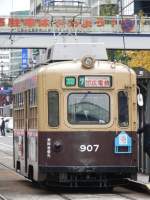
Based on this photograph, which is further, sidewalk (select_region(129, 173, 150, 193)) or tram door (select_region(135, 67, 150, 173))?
tram door (select_region(135, 67, 150, 173))

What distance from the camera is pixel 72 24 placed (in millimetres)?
47094

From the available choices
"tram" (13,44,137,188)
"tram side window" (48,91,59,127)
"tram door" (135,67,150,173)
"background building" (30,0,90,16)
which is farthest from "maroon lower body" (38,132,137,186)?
"background building" (30,0,90,16)

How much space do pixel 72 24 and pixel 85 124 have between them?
30.5 m

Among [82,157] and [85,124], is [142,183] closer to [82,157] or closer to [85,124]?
[82,157]

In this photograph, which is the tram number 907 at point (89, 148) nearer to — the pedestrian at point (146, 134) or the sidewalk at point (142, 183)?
the pedestrian at point (146, 134)

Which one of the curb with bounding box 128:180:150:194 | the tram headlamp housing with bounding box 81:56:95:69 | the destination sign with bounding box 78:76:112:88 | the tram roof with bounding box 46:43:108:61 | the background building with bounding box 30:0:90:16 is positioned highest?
the background building with bounding box 30:0:90:16

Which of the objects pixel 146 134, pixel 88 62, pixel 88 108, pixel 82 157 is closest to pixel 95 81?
pixel 88 62

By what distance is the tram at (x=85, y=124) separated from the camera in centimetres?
1692

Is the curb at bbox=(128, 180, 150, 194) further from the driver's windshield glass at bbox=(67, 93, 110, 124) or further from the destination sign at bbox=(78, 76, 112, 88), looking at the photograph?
the destination sign at bbox=(78, 76, 112, 88)

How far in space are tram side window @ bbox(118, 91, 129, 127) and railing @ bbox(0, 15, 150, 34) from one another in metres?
28.7

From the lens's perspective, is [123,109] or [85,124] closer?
[85,124]

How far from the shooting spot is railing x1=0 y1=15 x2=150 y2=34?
46.3 meters

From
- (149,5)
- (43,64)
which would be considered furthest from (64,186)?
(149,5)

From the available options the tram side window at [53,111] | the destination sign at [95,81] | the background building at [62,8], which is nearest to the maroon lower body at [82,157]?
the tram side window at [53,111]
